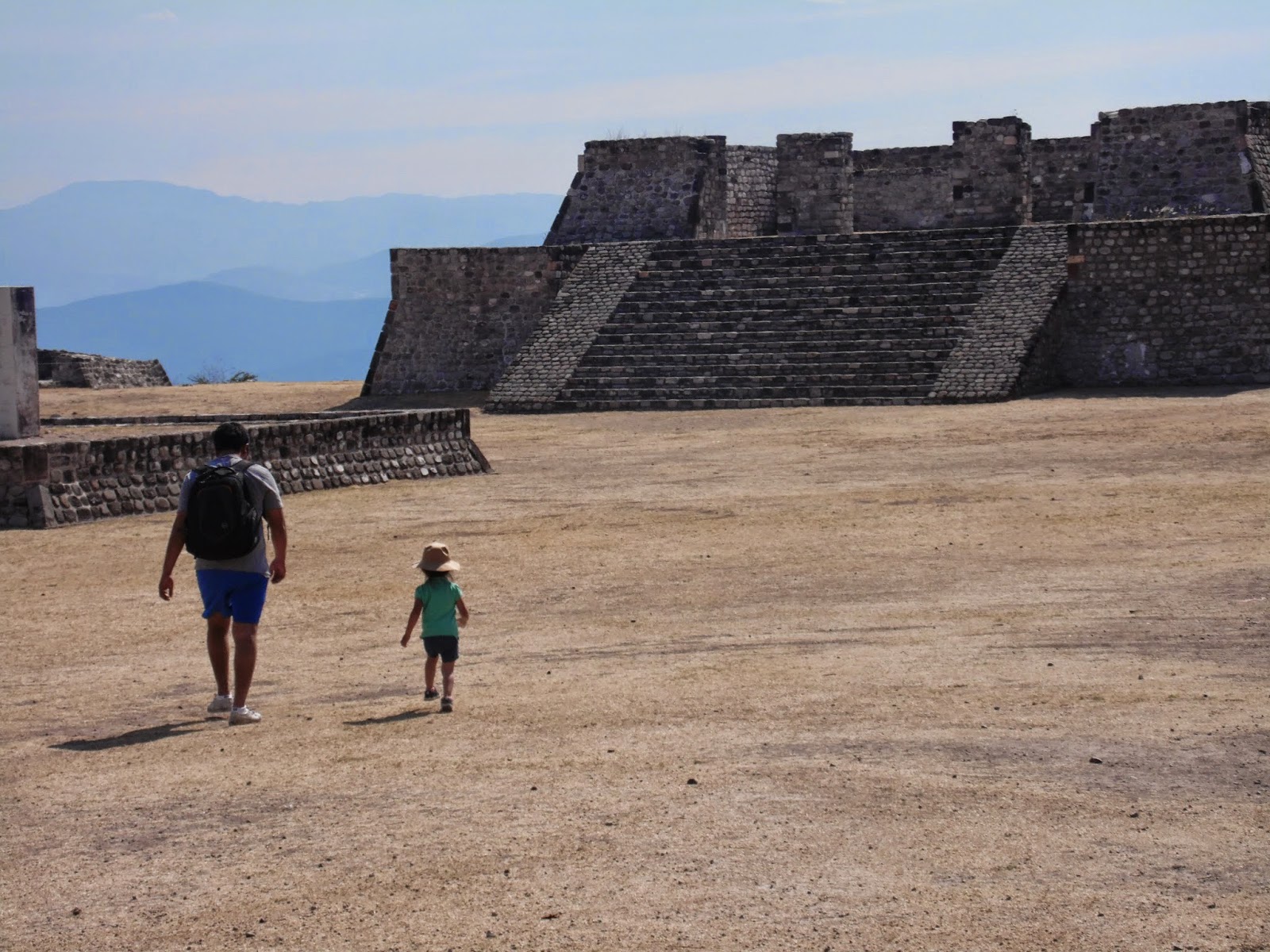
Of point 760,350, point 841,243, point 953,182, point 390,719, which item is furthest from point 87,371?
point 390,719

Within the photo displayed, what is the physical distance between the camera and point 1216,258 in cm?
2428

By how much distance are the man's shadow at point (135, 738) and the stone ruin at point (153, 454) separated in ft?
22.4

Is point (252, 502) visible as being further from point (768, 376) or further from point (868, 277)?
point (868, 277)

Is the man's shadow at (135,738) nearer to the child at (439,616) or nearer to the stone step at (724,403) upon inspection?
the child at (439,616)

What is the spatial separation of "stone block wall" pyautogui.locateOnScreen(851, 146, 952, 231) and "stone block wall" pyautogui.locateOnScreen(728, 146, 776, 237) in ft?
6.60

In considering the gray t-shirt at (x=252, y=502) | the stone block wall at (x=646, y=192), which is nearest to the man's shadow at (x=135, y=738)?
the gray t-shirt at (x=252, y=502)

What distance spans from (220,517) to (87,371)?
27263 mm

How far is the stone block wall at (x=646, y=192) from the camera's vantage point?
31562 mm

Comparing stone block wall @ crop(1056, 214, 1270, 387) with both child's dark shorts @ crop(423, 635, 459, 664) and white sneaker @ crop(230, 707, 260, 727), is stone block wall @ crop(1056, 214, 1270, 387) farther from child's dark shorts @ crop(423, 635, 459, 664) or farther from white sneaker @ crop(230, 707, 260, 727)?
white sneaker @ crop(230, 707, 260, 727)

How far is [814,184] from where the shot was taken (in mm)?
30594

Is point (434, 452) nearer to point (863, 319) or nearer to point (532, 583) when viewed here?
point (532, 583)

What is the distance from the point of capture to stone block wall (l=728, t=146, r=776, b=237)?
3294 centimetres

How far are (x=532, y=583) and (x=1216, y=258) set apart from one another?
1569 centimetres

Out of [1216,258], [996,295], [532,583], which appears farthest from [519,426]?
[532,583]
